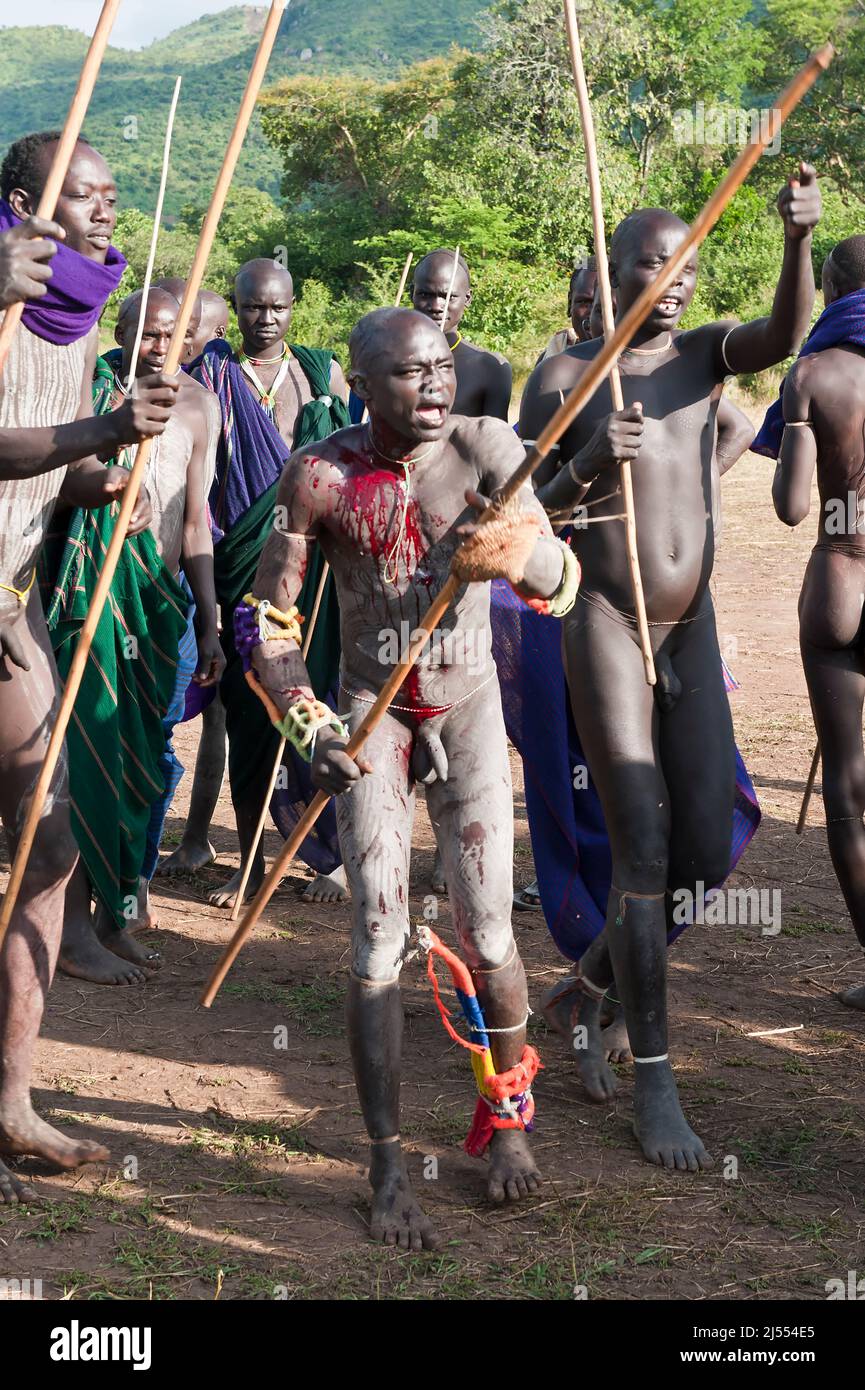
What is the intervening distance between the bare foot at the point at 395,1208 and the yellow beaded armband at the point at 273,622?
1224 mm

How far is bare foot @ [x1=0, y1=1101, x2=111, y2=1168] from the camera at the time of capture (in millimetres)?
3826

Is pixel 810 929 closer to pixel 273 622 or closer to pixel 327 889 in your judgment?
pixel 327 889

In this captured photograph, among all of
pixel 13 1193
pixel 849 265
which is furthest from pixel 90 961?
pixel 849 265

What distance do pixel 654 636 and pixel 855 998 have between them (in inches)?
59.8

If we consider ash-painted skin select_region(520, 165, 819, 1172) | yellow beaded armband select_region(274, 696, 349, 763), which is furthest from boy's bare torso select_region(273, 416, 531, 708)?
ash-painted skin select_region(520, 165, 819, 1172)

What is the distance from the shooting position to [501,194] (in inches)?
1198

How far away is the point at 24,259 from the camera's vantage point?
295 centimetres

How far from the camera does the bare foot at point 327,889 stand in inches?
246

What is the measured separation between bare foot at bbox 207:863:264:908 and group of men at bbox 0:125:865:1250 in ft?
1.69

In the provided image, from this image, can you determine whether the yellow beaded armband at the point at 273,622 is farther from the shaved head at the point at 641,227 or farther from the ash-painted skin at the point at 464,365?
the ash-painted skin at the point at 464,365

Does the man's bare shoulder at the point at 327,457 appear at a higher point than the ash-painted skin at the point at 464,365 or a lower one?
lower

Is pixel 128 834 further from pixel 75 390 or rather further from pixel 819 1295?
pixel 819 1295

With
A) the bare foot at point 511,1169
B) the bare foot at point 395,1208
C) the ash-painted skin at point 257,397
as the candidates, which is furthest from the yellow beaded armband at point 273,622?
the ash-painted skin at point 257,397

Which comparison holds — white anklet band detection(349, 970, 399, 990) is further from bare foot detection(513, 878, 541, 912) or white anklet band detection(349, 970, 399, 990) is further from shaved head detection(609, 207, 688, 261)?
bare foot detection(513, 878, 541, 912)
